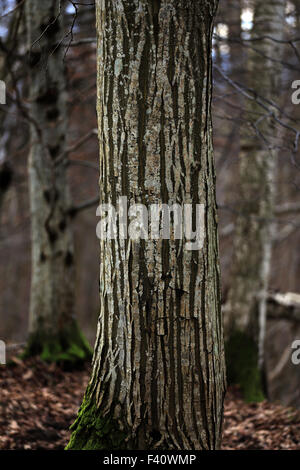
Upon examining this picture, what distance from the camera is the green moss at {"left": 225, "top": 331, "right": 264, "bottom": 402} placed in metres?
6.51

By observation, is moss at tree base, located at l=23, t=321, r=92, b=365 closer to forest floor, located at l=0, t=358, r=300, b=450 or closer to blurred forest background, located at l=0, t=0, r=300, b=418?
forest floor, located at l=0, t=358, r=300, b=450

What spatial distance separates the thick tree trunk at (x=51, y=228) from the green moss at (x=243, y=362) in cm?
223

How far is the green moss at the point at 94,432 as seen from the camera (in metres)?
3.00

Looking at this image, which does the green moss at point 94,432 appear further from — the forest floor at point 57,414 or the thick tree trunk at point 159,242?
the forest floor at point 57,414

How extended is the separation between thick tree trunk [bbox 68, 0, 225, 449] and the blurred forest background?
0.57 metres

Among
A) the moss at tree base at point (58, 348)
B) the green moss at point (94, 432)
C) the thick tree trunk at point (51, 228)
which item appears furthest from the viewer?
the thick tree trunk at point (51, 228)

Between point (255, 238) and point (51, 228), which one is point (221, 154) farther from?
point (51, 228)

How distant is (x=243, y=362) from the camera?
664 centimetres

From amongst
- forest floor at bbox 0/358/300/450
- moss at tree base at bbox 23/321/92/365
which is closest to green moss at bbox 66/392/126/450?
forest floor at bbox 0/358/300/450

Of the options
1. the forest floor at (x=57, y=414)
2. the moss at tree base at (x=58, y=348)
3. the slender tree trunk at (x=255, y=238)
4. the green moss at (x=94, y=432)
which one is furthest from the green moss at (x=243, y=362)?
the green moss at (x=94, y=432)

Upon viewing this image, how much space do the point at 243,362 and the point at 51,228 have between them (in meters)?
3.52

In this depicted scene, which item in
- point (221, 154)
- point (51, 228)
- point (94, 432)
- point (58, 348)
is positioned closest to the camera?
point (94, 432)

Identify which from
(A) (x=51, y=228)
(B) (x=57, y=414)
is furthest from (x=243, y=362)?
(A) (x=51, y=228)

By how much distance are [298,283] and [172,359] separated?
1472cm
